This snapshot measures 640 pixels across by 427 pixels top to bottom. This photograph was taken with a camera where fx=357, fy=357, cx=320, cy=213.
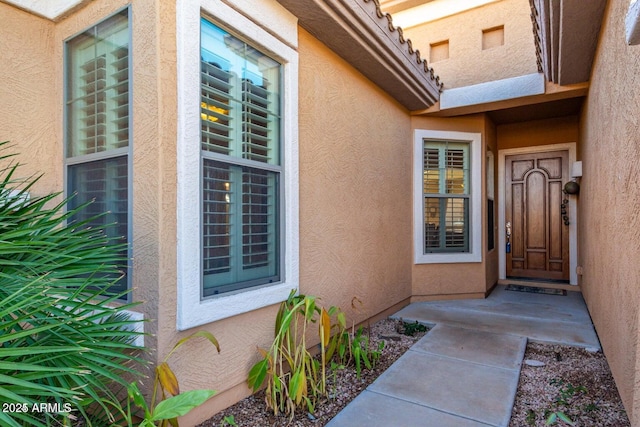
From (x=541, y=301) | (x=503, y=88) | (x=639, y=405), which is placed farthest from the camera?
(x=541, y=301)

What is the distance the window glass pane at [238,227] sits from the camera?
2625mm

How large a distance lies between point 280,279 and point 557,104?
5.56m

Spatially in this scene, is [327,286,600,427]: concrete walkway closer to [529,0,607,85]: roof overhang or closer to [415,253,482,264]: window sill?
[415,253,482,264]: window sill

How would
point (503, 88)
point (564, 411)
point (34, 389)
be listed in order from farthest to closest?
1. point (503, 88)
2. point (564, 411)
3. point (34, 389)

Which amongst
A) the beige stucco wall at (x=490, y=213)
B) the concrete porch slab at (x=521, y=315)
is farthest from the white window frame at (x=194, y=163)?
the beige stucco wall at (x=490, y=213)

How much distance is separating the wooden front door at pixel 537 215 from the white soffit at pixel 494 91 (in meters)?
2.43

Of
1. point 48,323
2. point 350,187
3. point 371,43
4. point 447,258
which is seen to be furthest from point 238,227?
point 447,258

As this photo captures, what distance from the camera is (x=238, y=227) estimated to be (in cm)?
285

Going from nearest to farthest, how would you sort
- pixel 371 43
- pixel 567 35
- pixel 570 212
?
1. pixel 567 35
2. pixel 371 43
3. pixel 570 212

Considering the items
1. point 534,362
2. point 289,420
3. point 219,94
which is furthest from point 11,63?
point 534,362

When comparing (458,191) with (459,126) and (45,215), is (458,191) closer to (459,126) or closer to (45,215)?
(459,126)

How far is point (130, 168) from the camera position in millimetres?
2428

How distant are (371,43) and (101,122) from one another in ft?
9.13

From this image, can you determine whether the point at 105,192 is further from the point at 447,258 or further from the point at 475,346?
the point at 447,258
